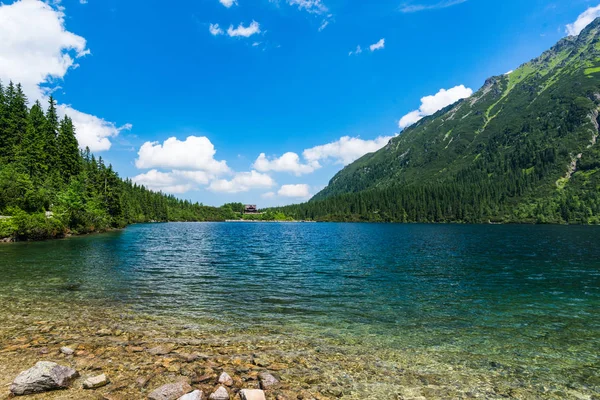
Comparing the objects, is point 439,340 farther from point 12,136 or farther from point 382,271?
point 12,136

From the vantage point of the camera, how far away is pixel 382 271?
3603cm

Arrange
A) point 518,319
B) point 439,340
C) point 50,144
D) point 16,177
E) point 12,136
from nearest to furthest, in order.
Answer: point 439,340 → point 518,319 → point 16,177 → point 12,136 → point 50,144

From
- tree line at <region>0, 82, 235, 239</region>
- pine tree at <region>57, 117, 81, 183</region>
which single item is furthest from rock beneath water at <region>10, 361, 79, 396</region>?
pine tree at <region>57, 117, 81, 183</region>

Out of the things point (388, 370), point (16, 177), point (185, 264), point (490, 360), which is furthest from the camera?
point (16, 177)

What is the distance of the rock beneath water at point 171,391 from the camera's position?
827 cm

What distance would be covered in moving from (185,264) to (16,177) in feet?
180

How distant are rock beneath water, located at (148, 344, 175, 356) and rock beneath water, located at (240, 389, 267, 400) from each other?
498 cm

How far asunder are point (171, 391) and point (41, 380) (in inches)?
147

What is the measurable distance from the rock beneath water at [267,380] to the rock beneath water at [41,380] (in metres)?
5.82

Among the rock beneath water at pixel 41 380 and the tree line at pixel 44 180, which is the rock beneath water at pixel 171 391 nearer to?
the rock beneath water at pixel 41 380

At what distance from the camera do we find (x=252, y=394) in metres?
8.43

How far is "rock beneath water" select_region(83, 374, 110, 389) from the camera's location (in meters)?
8.89

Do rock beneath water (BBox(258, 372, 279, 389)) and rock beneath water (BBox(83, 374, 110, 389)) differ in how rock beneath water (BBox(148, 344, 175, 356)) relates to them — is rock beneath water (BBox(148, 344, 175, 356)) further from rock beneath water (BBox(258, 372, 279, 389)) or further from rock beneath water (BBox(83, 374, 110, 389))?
rock beneath water (BBox(258, 372, 279, 389))

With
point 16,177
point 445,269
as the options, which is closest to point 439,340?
point 445,269
